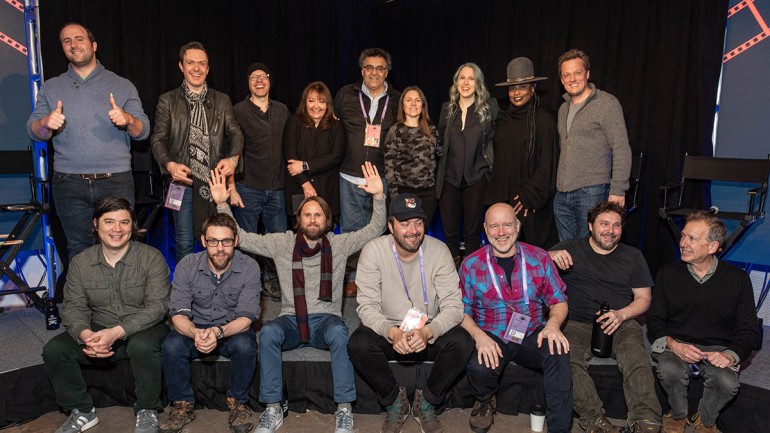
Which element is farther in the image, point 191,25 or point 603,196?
point 191,25

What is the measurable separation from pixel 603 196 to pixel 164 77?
3.35m

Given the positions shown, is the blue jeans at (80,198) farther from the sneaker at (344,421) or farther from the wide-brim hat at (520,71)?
the wide-brim hat at (520,71)

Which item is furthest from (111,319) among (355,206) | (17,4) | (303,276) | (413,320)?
(17,4)

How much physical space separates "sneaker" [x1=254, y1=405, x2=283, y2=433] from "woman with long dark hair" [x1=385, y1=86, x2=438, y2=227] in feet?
4.87

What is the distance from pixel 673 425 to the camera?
2.95 m

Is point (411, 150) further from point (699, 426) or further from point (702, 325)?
point (699, 426)

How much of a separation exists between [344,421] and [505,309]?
0.99 meters

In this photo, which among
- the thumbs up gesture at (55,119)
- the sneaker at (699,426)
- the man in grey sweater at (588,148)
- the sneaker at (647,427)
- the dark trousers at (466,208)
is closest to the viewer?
the sneaker at (647,427)

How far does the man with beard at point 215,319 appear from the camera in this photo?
3010 millimetres

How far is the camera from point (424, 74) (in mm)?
6012

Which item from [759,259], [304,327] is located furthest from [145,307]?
[759,259]

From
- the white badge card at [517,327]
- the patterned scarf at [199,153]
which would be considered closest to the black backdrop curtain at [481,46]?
the patterned scarf at [199,153]

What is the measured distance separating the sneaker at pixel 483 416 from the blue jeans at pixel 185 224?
2.03 metres

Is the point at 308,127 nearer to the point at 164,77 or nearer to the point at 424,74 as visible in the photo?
the point at 164,77
